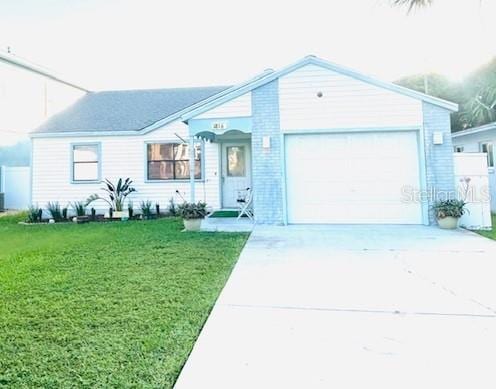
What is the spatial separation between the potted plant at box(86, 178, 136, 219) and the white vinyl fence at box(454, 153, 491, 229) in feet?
32.7

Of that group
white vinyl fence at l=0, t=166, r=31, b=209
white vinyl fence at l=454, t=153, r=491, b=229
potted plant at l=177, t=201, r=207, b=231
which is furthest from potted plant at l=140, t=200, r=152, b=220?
white vinyl fence at l=454, t=153, r=491, b=229

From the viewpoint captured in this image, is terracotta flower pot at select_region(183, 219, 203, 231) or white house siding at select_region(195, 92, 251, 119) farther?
white house siding at select_region(195, 92, 251, 119)

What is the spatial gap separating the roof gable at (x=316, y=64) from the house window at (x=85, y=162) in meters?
4.97

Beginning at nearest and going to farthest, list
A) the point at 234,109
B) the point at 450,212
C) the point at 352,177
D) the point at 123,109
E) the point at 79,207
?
the point at 450,212 < the point at 352,177 < the point at 234,109 < the point at 79,207 < the point at 123,109

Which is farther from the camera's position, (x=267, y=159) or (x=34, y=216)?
(x=34, y=216)

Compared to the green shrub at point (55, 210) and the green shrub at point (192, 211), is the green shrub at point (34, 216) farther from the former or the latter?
the green shrub at point (192, 211)

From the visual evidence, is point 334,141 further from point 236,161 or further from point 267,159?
point 236,161

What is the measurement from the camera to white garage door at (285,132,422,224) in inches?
338

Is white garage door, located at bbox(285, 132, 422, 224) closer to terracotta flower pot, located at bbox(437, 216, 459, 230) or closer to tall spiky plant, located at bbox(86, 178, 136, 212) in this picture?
terracotta flower pot, located at bbox(437, 216, 459, 230)

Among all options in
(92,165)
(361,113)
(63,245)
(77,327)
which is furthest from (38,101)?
(77,327)

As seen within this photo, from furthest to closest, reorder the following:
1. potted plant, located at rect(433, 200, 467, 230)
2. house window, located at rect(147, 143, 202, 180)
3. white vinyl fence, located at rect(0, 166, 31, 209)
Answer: white vinyl fence, located at rect(0, 166, 31, 209)
house window, located at rect(147, 143, 202, 180)
potted plant, located at rect(433, 200, 467, 230)

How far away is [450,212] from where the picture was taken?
7730 mm

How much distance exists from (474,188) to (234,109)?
20.6 feet

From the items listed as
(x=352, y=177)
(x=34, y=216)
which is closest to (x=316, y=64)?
(x=352, y=177)
